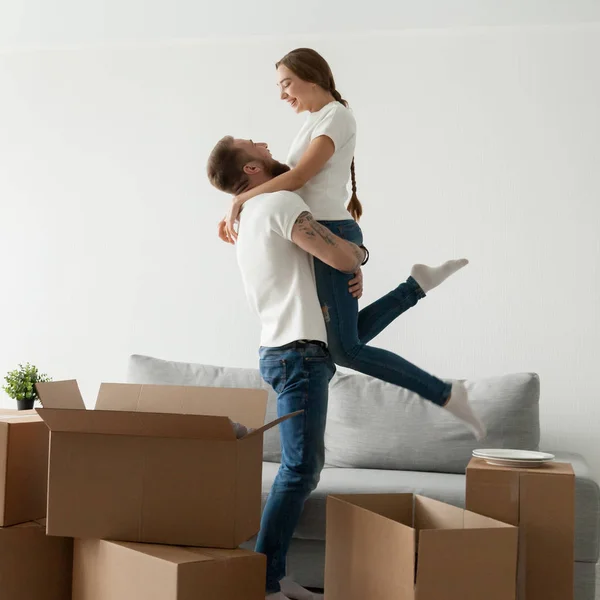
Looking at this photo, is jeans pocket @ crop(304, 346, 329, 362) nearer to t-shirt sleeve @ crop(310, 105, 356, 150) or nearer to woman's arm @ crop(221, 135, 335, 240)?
woman's arm @ crop(221, 135, 335, 240)

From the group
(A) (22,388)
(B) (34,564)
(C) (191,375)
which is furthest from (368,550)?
(A) (22,388)

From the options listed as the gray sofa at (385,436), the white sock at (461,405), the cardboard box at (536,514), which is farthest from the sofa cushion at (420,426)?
the cardboard box at (536,514)

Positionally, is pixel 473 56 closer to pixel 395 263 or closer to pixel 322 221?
pixel 395 263

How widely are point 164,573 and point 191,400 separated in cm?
48

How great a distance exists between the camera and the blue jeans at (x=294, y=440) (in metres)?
1.87

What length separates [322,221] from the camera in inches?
78.5

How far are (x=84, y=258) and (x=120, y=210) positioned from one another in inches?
10.7

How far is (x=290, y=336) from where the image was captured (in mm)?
1877

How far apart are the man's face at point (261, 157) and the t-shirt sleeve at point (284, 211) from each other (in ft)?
0.70

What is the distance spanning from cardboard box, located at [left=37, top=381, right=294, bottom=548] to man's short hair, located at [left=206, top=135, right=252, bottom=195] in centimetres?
72

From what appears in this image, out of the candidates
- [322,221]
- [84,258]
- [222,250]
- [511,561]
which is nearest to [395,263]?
[222,250]

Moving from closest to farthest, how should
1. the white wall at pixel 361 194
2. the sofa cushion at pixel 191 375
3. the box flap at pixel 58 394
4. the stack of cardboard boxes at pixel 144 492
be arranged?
the stack of cardboard boxes at pixel 144 492 < the box flap at pixel 58 394 < the sofa cushion at pixel 191 375 < the white wall at pixel 361 194

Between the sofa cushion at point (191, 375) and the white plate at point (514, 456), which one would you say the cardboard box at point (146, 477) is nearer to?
the white plate at point (514, 456)

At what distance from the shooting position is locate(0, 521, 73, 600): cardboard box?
1736 mm
